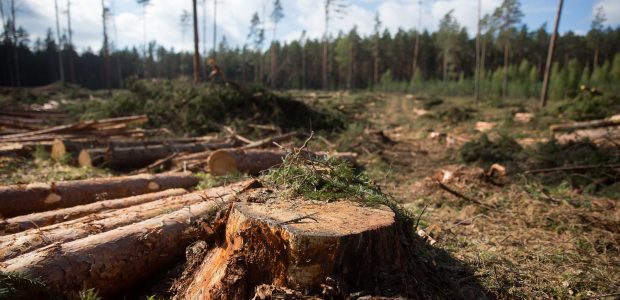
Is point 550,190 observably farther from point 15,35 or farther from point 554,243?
point 15,35

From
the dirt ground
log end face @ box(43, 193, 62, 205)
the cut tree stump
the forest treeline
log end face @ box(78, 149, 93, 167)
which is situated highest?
the forest treeline

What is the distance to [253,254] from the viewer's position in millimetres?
2471

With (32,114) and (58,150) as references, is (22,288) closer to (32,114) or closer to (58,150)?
(58,150)

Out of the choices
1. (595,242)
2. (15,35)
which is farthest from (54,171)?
(15,35)

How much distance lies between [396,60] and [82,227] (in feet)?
185

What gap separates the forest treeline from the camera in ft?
116

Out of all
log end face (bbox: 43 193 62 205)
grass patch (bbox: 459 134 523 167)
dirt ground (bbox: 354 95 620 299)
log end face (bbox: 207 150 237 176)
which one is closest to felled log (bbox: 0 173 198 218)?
log end face (bbox: 43 193 62 205)

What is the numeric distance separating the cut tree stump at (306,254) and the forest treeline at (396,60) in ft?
101

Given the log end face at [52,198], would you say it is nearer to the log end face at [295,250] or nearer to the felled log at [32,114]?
the log end face at [295,250]

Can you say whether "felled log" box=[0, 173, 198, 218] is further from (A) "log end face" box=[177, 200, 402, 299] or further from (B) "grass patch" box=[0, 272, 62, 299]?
(A) "log end face" box=[177, 200, 402, 299]

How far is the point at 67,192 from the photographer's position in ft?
15.5

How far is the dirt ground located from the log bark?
2.12m

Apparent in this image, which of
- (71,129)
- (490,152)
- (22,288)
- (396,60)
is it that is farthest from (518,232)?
(396,60)

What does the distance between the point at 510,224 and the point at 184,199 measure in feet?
15.1
